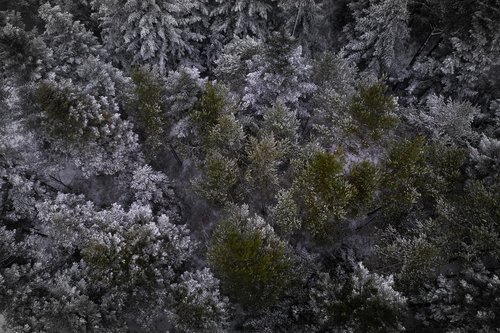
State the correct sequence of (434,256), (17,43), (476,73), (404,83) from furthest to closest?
(404,83) < (476,73) < (17,43) < (434,256)

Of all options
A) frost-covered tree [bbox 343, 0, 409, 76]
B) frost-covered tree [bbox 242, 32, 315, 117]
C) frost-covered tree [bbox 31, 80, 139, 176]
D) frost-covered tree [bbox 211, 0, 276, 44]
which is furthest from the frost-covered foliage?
frost-covered tree [bbox 211, 0, 276, 44]

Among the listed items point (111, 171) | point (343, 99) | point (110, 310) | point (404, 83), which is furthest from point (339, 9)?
point (110, 310)

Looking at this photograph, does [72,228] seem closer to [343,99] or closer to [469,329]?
[343,99]

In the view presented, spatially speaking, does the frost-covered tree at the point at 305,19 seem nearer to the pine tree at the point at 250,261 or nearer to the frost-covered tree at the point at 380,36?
the frost-covered tree at the point at 380,36

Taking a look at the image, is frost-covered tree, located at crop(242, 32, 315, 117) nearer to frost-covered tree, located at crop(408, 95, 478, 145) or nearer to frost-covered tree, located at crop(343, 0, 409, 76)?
frost-covered tree, located at crop(343, 0, 409, 76)

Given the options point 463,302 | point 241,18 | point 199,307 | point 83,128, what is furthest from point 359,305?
point 241,18

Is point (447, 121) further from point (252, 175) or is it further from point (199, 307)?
point (199, 307)
